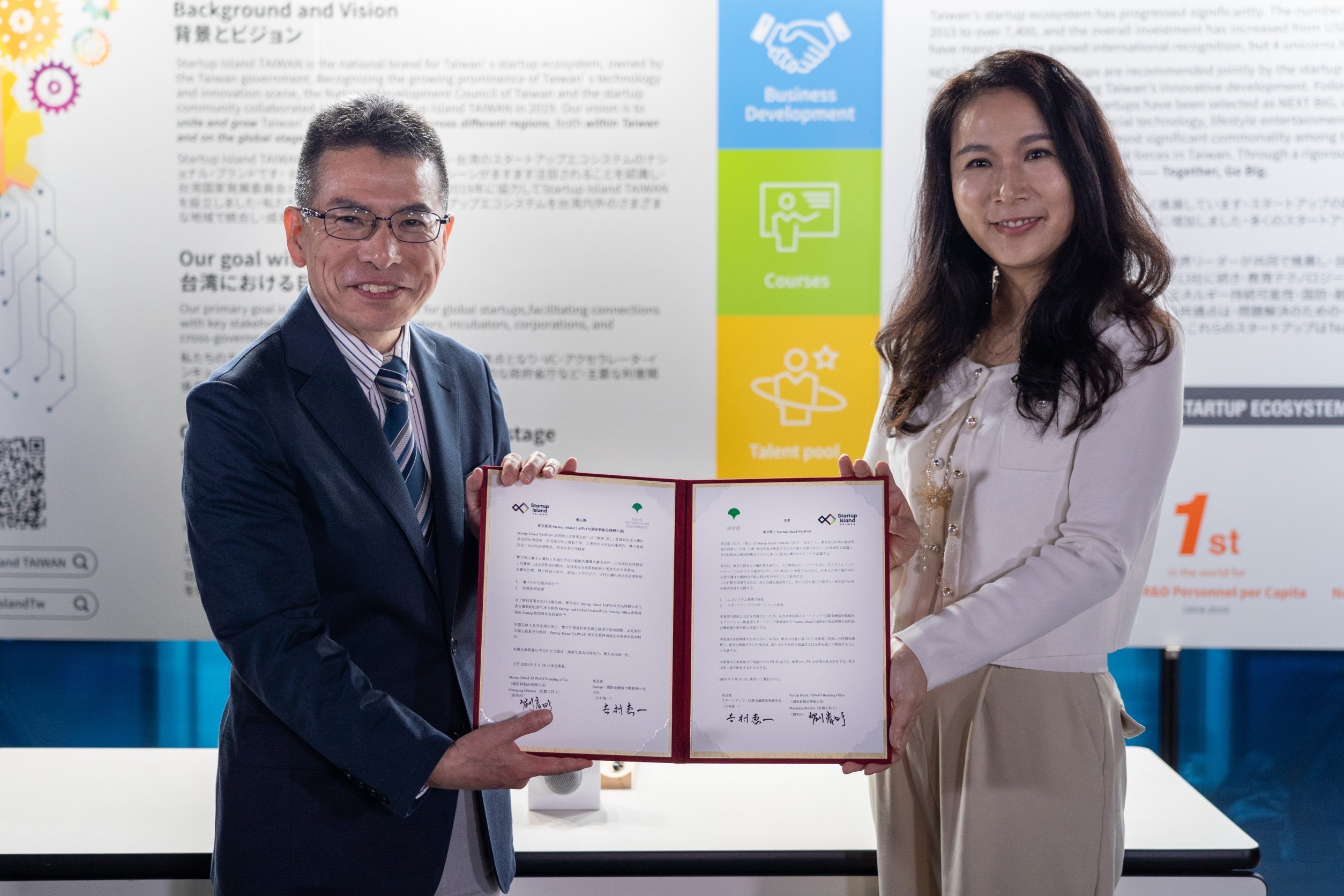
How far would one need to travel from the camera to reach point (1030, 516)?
1626 millimetres

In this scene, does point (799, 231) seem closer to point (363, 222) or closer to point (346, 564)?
point (363, 222)

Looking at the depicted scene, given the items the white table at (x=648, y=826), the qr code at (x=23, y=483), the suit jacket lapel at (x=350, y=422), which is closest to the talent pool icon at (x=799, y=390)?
the white table at (x=648, y=826)

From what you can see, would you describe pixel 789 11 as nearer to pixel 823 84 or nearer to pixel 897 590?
pixel 823 84

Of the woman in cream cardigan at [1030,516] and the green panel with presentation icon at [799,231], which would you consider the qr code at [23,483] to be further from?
the woman in cream cardigan at [1030,516]

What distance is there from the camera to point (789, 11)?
2.90 m

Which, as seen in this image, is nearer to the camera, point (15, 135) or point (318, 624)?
point (318, 624)

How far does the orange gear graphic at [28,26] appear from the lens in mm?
2980

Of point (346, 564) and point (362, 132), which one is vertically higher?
point (362, 132)

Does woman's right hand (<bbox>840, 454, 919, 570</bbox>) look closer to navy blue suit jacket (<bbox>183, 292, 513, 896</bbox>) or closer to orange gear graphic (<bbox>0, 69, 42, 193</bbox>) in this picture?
navy blue suit jacket (<bbox>183, 292, 513, 896</bbox>)

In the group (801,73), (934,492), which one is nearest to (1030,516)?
(934,492)

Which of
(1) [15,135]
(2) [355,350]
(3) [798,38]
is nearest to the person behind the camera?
(2) [355,350]

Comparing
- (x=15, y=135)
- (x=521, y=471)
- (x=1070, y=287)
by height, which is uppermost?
(x=15, y=135)

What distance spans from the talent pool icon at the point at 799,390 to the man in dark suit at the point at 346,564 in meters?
1.47

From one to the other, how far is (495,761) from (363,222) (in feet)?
2.67
